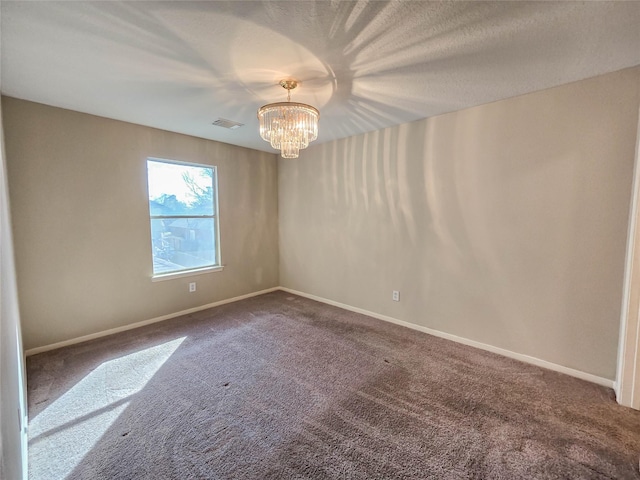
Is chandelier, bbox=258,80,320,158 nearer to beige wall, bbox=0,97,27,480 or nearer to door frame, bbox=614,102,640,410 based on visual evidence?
beige wall, bbox=0,97,27,480

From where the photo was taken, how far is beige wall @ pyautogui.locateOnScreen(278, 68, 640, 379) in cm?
214

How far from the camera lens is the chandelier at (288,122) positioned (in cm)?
209

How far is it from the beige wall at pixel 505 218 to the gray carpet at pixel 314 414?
37cm

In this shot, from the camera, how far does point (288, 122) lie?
2131mm

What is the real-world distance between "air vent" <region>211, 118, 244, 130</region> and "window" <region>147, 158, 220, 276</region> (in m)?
0.83

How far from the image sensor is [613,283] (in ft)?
6.98

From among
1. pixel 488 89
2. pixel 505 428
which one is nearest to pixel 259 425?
pixel 505 428

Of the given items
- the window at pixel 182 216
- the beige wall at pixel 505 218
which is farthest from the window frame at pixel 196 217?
the beige wall at pixel 505 218

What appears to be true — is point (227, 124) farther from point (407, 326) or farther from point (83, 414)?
point (407, 326)

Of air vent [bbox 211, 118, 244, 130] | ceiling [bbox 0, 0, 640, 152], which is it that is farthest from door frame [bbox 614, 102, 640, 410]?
air vent [bbox 211, 118, 244, 130]

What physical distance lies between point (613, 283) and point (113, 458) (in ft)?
11.7

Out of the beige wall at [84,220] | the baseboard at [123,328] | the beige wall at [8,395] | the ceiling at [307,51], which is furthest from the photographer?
the baseboard at [123,328]

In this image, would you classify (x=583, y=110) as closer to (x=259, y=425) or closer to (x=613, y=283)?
(x=613, y=283)

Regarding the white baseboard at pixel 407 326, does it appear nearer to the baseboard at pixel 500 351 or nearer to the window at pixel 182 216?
the baseboard at pixel 500 351
